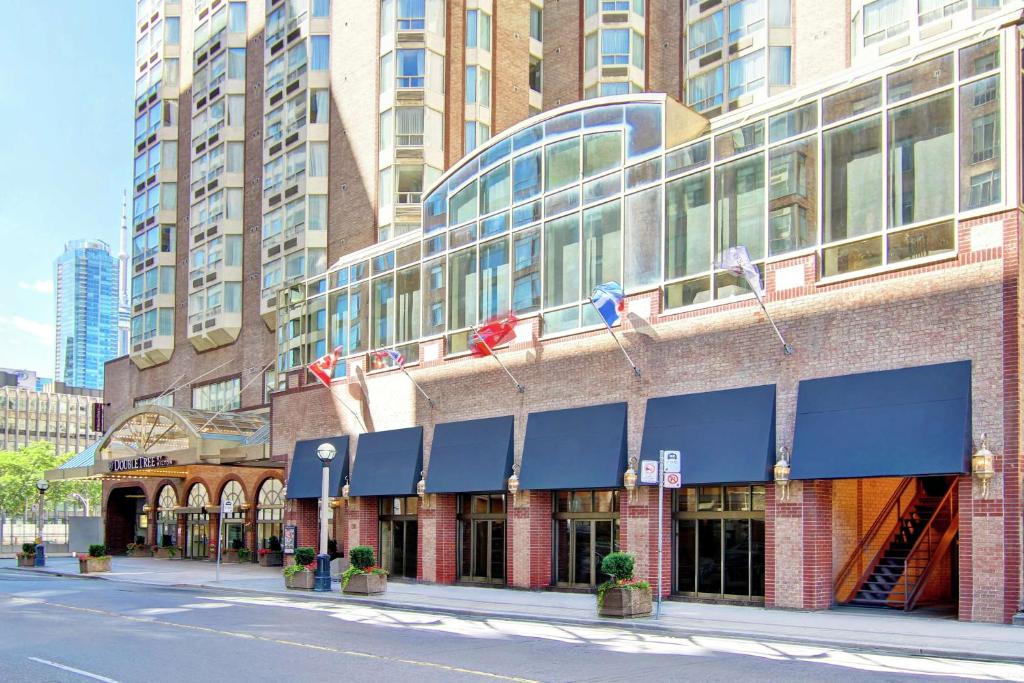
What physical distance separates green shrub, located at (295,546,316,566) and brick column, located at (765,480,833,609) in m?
13.6

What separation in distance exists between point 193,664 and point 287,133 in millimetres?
42463

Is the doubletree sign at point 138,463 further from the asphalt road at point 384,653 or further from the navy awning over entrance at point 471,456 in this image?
the asphalt road at point 384,653

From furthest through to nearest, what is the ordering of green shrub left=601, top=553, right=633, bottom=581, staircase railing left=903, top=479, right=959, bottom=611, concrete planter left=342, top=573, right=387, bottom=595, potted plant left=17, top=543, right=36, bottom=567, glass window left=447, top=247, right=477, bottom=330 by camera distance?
potted plant left=17, top=543, right=36, bottom=567, glass window left=447, top=247, right=477, bottom=330, concrete planter left=342, top=573, right=387, bottom=595, staircase railing left=903, top=479, right=959, bottom=611, green shrub left=601, top=553, right=633, bottom=581

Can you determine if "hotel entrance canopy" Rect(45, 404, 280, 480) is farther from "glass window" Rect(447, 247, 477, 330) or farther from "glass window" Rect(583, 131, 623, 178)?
"glass window" Rect(583, 131, 623, 178)

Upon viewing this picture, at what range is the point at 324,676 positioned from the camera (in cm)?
1330

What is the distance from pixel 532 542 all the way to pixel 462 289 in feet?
28.8

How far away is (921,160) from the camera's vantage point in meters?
21.0

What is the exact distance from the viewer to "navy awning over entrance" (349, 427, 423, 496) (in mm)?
33281

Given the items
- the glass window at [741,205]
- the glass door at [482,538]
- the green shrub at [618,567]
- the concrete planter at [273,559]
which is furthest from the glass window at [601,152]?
the concrete planter at [273,559]

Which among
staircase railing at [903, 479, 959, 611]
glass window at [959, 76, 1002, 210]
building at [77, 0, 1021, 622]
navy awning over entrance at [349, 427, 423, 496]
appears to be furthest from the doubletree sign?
glass window at [959, 76, 1002, 210]

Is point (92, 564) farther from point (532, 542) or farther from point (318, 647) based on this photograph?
point (318, 647)

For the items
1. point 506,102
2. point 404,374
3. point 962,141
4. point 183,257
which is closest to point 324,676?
point 962,141

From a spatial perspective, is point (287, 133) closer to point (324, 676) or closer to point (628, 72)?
point (628, 72)

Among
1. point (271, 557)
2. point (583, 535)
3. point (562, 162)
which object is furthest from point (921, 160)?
point (271, 557)
